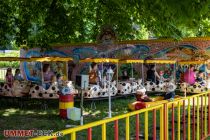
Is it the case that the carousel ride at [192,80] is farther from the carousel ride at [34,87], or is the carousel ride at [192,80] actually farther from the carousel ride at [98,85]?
the carousel ride at [34,87]

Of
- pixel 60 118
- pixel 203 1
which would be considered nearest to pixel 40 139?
pixel 203 1

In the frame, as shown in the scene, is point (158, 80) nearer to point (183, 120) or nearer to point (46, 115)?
point (46, 115)

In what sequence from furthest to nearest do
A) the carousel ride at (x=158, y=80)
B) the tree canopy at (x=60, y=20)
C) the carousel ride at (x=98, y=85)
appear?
the carousel ride at (x=158, y=80) → the tree canopy at (x=60, y=20) → the carousel ride at (x=98, y=85)

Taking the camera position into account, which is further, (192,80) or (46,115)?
(192,80)

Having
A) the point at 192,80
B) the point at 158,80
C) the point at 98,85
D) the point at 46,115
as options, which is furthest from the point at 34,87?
the point at 192,80

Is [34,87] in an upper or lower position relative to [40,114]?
upper

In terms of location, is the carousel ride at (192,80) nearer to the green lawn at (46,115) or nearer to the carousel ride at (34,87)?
the green lawn at (46,115)

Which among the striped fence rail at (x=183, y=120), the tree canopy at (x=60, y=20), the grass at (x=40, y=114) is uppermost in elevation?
the tree canopy at (x=60, y=20)

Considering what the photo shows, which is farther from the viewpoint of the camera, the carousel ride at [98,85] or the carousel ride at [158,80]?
the carousel ride at [158,80]

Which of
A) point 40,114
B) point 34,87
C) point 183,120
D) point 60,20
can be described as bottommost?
point 40,114

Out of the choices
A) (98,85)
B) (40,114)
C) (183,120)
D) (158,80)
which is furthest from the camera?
(158,80)

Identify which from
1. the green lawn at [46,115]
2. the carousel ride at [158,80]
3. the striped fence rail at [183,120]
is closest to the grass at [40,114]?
the green lawn at [46,115]

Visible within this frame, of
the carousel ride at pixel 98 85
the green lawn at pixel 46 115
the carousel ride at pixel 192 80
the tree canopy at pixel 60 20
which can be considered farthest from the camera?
the carousel ride at pixel 192 80

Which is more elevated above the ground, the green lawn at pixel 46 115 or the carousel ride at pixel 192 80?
the carousel ride at pixel 192 80
